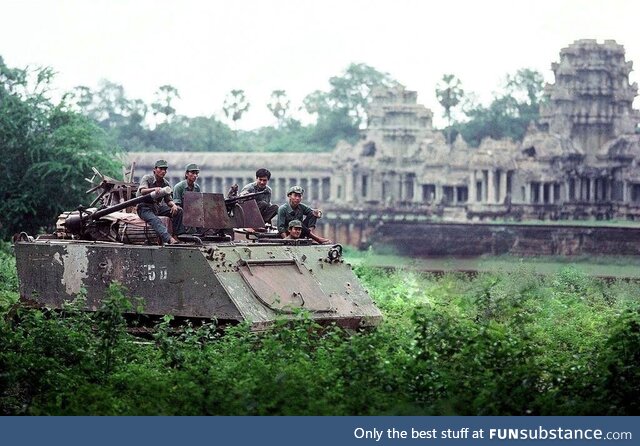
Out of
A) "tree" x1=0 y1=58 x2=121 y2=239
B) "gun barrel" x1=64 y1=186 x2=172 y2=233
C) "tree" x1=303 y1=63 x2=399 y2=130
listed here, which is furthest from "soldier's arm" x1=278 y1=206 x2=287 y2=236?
"tree" x1=303 y1=63 x2=399 y2=130

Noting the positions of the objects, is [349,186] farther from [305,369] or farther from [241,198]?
[305,369]

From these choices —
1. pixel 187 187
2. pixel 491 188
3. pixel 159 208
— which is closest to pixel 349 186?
pixel 491 188

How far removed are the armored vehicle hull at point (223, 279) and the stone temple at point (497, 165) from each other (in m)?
46.1

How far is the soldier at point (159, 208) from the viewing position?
17.1m

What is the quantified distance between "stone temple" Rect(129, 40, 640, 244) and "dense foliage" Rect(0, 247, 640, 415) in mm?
48019

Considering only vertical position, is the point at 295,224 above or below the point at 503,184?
above

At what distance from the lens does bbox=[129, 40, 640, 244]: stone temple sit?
6919 centimetres

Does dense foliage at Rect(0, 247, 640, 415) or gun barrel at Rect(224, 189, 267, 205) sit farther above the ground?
gun barrel at Rect(224, 189, 267, 205)

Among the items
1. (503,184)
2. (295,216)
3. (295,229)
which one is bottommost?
(503,184)

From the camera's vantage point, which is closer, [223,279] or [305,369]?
[305,369]

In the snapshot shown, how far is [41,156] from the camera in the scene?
3794 centimetres

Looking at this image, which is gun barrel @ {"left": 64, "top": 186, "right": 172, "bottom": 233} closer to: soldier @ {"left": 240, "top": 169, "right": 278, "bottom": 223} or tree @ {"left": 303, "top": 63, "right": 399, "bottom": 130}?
soldier @ {"left": 240, "top": 169, "right": 278, "bottom": 223}

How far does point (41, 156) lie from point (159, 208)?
21.0 metres

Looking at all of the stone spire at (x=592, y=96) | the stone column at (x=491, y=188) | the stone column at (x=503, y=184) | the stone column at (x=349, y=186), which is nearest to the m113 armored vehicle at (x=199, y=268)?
the stone column at (x=491, y=188)
